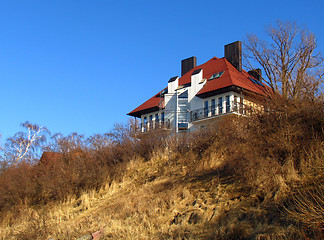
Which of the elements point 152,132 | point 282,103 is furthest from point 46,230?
point 152,132

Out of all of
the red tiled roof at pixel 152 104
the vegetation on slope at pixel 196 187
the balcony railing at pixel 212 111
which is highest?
the red tiled roof at pixel 152 104

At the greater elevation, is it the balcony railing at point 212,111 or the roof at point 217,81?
the roof at point 217,81

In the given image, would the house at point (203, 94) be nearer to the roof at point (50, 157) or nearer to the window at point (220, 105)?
the window at point (220, 105)

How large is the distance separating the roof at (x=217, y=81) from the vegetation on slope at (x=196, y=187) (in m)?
14.0

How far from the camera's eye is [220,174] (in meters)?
15.7

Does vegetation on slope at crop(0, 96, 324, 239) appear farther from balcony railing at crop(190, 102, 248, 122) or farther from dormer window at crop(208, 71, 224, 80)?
dormer window at crop(208, 71, 224, 80)

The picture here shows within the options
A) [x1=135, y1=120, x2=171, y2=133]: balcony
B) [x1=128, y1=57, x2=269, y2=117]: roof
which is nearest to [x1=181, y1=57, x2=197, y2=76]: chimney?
[x1=128, y1=57, x2=269, y2=117]: roof

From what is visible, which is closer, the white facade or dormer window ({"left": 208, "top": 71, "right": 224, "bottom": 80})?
the white facade

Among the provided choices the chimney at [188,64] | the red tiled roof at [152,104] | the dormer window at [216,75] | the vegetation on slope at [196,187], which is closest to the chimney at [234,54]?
the dormer window at [216,75]

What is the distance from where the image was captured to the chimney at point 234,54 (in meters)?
42.3

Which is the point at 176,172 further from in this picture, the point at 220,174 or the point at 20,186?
the point at 20,186

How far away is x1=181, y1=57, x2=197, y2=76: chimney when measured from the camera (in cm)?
4775

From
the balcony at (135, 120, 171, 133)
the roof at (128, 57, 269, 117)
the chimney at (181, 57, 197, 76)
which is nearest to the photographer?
the balcony at (135, 120, 171, 133)

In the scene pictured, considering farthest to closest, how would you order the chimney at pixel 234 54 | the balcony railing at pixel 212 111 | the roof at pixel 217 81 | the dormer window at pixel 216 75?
the chimney at pixel 234 54 → the dormer window at pixel 216 75 → the roof at pixel 217 81 → the balcony railing at pixel 212 111
